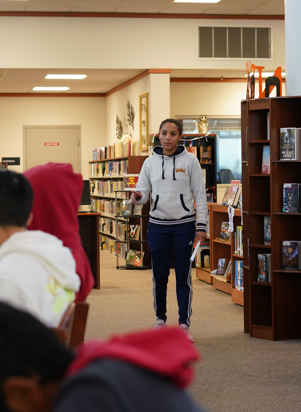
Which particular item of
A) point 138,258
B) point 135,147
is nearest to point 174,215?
point 138,258

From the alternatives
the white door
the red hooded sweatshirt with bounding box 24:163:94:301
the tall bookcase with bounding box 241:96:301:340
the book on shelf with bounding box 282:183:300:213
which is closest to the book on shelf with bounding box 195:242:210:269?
the tall bookcase with bounding box 241:96:301:340

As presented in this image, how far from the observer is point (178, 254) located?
4.35m

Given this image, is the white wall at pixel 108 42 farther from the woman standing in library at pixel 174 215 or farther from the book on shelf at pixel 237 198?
the woman standing in library at pixel 174 215

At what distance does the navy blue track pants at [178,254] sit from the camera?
4.33 m

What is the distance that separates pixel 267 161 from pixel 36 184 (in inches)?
114

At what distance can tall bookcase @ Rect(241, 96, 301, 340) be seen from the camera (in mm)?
4523

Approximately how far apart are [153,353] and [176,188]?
146 inches

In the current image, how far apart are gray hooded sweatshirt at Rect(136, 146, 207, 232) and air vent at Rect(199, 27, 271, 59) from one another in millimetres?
5152

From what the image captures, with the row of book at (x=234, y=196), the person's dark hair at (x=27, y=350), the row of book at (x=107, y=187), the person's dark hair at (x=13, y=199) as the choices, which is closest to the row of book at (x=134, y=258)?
the row of book at (x=107, y=187)

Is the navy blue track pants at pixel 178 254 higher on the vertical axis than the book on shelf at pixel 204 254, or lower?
higher

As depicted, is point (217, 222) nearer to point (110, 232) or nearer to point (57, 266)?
point (110, 232)

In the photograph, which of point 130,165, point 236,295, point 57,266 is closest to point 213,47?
point 130,165

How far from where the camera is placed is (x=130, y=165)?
29.2 feet

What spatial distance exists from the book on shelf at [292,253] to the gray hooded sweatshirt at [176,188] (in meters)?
0.68
